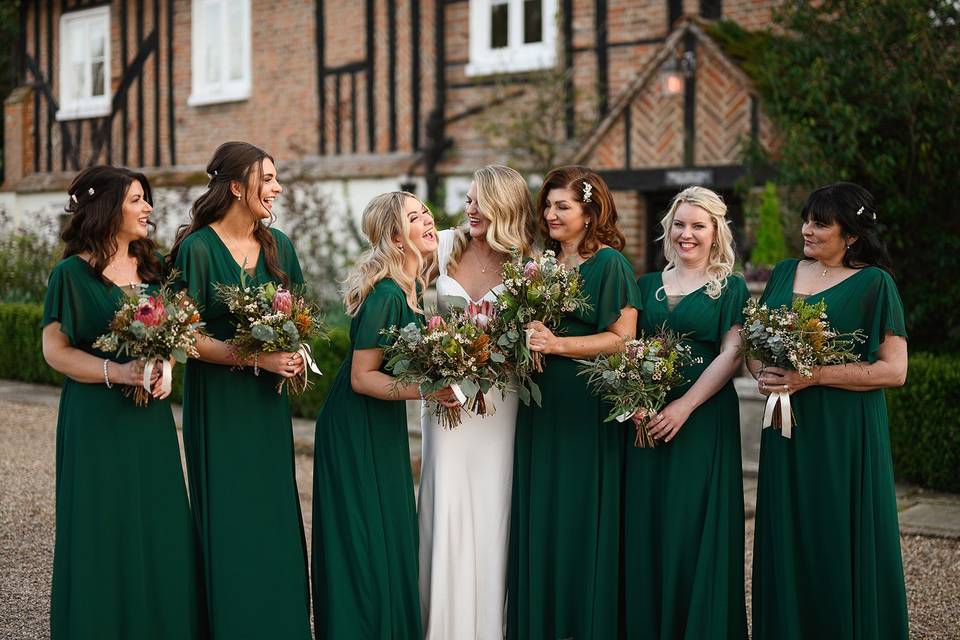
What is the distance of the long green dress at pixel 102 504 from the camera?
13.6ft

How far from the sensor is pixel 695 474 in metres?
4.52

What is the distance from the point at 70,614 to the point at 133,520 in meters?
0.41

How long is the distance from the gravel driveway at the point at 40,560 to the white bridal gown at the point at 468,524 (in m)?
2.01

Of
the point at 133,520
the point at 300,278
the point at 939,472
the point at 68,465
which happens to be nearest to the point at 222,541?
the point at 133,520

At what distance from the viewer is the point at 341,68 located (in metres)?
16.1

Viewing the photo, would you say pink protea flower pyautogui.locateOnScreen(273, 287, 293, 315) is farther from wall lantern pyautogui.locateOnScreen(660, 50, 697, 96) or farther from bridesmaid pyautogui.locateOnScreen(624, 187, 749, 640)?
wall lantern pyautogui.locateOnScreen(660, 50, 697, 96)

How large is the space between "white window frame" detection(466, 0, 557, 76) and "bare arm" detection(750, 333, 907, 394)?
10.1 meters

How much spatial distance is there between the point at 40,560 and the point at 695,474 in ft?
13.7

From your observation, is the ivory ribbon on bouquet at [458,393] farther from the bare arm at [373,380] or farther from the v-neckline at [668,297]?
the v-neckline at [668,297]

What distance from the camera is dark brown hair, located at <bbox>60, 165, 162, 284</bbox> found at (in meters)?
4.26

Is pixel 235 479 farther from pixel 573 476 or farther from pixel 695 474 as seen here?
pixel 695 474

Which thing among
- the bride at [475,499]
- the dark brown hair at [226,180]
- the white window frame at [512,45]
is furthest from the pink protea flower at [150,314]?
the white window frame at [512,45]

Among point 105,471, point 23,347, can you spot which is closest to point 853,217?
point 105,471

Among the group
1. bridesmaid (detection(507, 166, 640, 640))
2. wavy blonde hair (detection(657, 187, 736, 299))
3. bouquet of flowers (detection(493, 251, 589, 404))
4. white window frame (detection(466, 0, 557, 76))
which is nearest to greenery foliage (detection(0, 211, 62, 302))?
white window frame (detection(466, 0, 557, 76))
